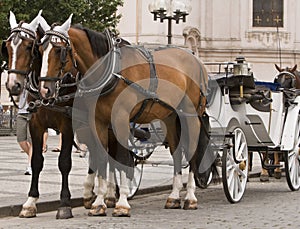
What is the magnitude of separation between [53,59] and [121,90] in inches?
40.4

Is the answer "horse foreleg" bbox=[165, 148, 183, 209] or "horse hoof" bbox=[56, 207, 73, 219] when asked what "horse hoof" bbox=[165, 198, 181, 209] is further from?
"horse hoof" bbox=[56, 207, 73, 219]

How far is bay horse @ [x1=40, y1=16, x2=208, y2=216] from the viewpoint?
831cm

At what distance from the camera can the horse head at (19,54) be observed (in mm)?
7934

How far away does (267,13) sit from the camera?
44.5 meters

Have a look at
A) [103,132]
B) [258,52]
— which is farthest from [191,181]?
[258,52]

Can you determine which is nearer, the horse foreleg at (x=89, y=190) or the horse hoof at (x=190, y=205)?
the horse foreleg at (x=89, y=190)

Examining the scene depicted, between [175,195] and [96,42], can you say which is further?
[175,195]

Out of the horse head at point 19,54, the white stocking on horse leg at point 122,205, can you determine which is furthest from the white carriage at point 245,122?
the horse head at point 19,54

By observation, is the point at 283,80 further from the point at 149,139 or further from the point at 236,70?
the point at 149,139

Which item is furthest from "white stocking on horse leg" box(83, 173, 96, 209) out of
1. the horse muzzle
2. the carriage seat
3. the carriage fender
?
the carriage fender

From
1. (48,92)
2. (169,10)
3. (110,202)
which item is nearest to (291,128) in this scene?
(110,202)

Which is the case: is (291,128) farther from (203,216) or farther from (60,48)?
(60,48)

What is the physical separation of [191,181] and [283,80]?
15.7ft

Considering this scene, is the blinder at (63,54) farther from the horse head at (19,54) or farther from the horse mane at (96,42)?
the horse mane at (96,42)
